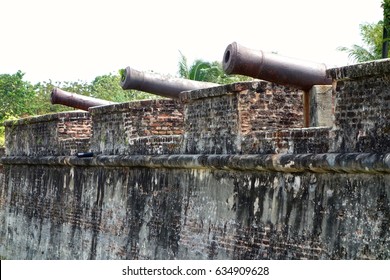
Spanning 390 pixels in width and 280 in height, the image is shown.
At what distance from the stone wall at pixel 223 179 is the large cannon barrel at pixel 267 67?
0.26m

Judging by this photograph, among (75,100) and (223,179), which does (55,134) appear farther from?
(223,179)

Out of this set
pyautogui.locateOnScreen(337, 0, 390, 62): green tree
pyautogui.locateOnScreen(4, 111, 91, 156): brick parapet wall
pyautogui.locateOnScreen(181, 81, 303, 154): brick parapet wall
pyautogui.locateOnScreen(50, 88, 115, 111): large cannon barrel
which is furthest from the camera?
pyautogui.locateOnScreen(337, 0, 390, 62): green tree

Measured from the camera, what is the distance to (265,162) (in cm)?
908

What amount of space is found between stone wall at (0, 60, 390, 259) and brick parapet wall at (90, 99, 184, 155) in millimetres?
14

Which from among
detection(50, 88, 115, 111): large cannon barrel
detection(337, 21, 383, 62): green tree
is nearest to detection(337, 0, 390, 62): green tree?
detection(337, 21, 383, 62): green tree

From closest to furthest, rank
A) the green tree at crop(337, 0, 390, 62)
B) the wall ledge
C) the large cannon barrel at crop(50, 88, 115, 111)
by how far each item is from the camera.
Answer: the wall ledge
the large cannon barrel at crop(50, 88, 115, 111)
the green tree at crop(337, 0, 390, 62)

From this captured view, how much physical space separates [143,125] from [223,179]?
7.61 ft

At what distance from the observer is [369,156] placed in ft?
25.2

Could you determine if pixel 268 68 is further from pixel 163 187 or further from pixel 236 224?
pixel 163 187

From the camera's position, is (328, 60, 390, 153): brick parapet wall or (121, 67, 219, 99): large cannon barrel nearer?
(328, 60, 390, 153): brick parapet wall

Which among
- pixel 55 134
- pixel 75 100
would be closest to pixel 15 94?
pixel 75 100

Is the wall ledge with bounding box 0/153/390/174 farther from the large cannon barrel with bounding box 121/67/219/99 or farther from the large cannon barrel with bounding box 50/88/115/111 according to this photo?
the large cannon barrel with bounding box 50/88/115/111

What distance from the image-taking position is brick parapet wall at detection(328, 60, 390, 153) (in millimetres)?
7695

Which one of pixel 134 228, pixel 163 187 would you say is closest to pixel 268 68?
pixel 163 187
